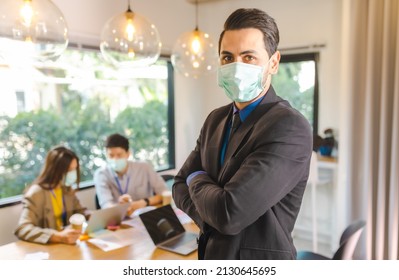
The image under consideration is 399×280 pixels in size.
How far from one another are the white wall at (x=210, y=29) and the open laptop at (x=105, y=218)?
37 centimetres

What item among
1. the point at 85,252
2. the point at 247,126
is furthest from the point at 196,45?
the point at 85,252

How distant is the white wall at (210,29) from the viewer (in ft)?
3.84

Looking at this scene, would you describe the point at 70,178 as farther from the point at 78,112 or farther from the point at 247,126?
the point at 247,126

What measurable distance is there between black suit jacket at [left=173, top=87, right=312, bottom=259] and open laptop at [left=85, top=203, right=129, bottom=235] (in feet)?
2.84

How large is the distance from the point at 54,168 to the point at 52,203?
191 mm

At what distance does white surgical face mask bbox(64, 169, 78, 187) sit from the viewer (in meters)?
1.88

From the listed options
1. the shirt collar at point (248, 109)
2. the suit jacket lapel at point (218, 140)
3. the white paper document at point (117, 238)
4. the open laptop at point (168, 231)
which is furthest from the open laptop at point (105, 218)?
→ the shirt collar at point (248, 109)

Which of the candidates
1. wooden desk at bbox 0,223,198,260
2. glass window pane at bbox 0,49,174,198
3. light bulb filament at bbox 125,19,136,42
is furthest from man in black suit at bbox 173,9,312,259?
light bulb filament at bbox 125,19,136,42

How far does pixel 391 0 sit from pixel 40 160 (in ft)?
7.32

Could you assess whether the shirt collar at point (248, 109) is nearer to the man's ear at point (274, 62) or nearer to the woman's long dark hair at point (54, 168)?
the man's ear at point (274, 62)

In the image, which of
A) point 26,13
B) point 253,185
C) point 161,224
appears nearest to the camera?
point 253,185

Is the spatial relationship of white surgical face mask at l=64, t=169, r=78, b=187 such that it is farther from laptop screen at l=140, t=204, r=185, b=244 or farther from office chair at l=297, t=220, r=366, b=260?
office chair at l=297, t=220, r=366, b=260

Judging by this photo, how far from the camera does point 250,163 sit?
0.79m
